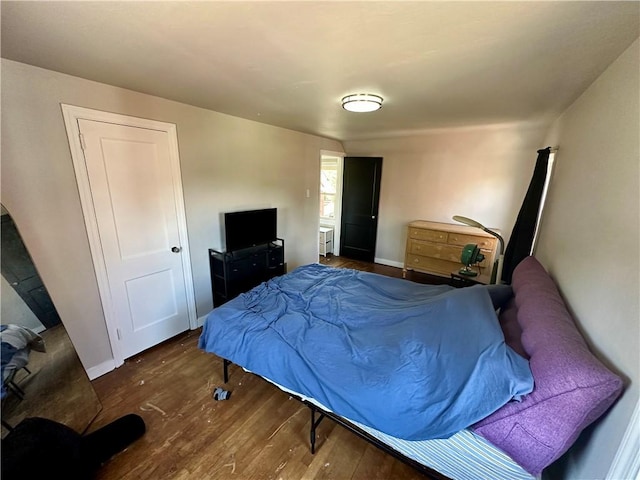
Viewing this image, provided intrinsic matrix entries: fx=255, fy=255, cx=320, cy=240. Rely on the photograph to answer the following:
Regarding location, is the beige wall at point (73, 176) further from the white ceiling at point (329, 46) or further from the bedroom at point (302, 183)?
the white ceiling at point (329, 46)

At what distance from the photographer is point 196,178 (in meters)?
2.63

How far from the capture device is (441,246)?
3.99 meters

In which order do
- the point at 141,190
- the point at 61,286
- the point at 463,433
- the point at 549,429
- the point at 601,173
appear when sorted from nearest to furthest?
1. the point at 549,429
2. the point at 463,433
3. the point at 601,173
4. the point at 61,286
5. the point at 141,190

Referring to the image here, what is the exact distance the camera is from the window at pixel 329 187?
5422mm

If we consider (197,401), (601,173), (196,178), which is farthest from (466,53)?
(197,401)

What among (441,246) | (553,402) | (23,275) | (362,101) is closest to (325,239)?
(441,246)

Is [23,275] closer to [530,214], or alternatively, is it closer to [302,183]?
[302,183]

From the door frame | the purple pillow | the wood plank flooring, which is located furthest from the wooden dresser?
the door frame

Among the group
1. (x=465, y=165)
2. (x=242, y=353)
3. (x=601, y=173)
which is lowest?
(x=242, y=353)

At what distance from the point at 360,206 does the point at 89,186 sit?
400cm

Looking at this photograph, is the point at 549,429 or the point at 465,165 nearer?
the point at 549,429

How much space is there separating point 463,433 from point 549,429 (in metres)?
0.32

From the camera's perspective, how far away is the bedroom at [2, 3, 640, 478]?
102cm

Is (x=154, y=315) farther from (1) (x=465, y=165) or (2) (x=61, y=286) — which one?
(1) (x=465, y=165)
